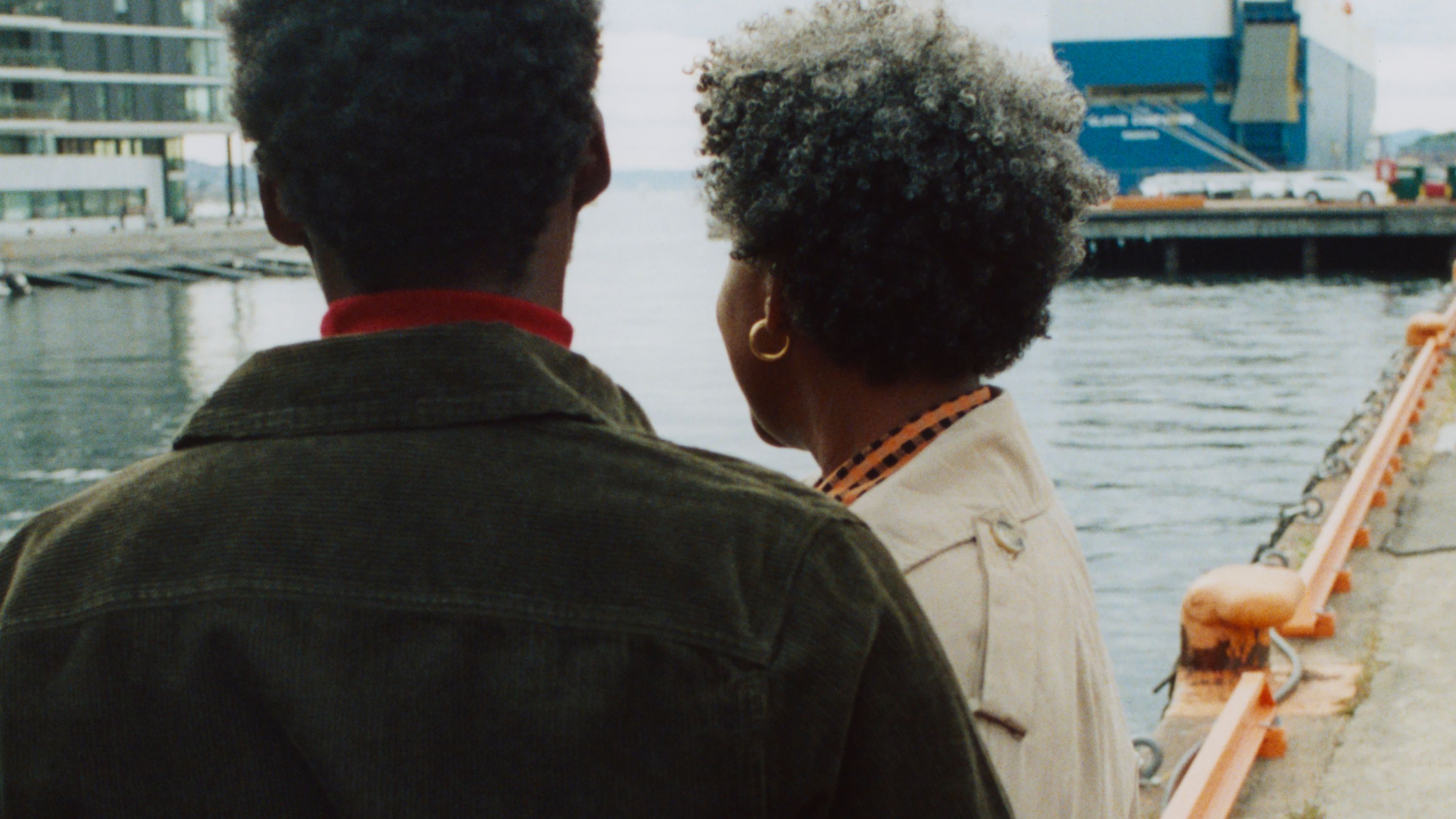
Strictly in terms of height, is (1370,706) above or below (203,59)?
below

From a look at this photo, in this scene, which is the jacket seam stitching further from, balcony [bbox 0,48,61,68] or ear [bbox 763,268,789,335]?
balcony [bbox 0,48,61,68]

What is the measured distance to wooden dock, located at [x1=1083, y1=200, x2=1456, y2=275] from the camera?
44438 millimetres

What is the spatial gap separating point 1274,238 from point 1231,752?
149ft

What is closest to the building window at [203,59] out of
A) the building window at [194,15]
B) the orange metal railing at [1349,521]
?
the building window at [194,15]

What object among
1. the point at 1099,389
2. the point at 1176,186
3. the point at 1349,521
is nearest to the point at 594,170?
the point at 1349,521

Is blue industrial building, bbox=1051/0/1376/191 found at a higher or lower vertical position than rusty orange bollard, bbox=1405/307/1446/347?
higher

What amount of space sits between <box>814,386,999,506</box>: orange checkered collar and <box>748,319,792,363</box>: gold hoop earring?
166 millimetres

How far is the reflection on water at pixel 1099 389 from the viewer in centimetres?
1543

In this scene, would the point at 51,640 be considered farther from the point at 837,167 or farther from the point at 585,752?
the point at 837,167

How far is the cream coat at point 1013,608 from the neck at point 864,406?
0.34ft

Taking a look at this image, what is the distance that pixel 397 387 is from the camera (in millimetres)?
1168

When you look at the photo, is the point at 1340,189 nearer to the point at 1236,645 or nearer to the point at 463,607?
the point at 1236,645

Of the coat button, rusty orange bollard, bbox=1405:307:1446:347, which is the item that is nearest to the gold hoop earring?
the coat button

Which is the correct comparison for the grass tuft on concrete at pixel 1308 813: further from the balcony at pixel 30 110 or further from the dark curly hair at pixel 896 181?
the balcony at pixel 30 110
